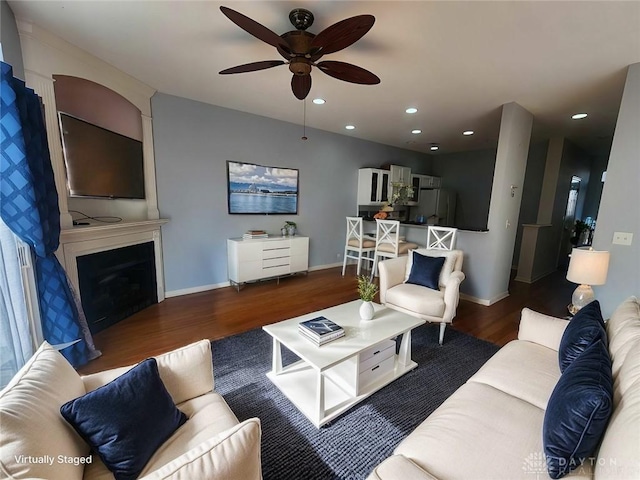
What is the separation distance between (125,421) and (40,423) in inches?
8.8

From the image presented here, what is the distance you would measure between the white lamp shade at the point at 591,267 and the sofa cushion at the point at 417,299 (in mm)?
989

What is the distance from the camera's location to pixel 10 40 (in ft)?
6.09

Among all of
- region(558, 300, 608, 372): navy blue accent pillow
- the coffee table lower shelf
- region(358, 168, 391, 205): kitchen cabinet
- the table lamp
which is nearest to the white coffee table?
the coffee table lower shelf

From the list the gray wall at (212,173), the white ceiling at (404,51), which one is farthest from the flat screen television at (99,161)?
the white ceiling at (404,51)

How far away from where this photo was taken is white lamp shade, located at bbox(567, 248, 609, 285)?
6.49ft

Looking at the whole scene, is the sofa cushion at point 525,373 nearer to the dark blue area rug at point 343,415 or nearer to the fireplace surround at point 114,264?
the dark blue area rug at point 343,415

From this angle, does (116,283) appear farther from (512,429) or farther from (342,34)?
(512,429)

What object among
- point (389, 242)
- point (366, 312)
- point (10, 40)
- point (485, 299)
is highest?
point (10, 40)

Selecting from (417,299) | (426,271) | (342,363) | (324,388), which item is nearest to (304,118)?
(426,271)

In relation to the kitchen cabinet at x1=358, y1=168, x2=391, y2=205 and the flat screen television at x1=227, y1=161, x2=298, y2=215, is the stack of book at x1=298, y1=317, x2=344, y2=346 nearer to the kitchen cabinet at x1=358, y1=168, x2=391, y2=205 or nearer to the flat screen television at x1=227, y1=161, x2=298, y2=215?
the flat screen television at x1=227, y1=161, x2=298, y2=215

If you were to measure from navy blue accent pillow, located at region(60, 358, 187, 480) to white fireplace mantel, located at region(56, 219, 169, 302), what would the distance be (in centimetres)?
187

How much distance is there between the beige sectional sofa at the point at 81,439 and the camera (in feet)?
2.25

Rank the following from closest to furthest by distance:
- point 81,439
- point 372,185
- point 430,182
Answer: point 81,439 < point 372,185 < point 430,182

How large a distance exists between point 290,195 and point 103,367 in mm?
3237
